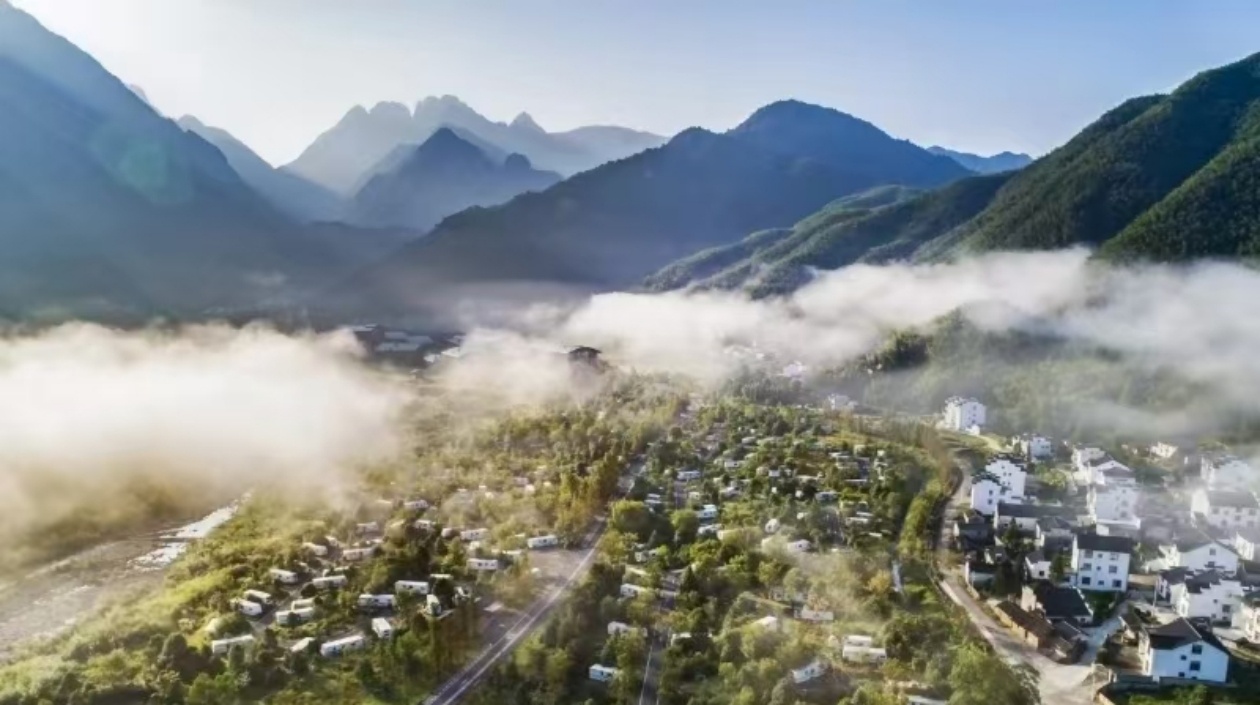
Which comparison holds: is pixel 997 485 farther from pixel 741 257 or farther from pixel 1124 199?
pixel 741 257

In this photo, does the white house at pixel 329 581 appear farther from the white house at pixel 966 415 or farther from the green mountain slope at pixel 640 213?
the green mountain slope at pixel 640 213

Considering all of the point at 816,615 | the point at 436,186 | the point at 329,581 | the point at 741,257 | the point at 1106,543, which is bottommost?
the point at 816,615

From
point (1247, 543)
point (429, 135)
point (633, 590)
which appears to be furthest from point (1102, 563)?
point (429, 135)

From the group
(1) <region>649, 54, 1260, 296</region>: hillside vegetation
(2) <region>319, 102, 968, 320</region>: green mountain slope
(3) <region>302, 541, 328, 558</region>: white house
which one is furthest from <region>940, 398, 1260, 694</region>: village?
(2) <region>319, 102, 968, 320</region>: green mountain slope

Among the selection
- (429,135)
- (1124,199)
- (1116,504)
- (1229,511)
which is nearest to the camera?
(1229,511)

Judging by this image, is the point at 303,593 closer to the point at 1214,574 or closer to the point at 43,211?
the point at 1214,574

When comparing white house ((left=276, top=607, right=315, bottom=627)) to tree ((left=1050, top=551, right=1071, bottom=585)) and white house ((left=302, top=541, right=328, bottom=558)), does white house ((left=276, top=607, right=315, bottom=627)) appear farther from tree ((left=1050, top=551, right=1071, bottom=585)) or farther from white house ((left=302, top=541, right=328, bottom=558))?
tree ((left=1050, top=551, right=1071, bottom=585))

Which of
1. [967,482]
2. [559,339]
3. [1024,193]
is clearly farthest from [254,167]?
[967,482]
